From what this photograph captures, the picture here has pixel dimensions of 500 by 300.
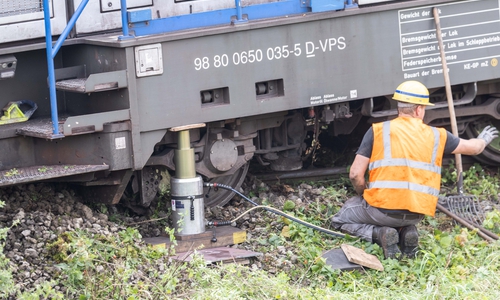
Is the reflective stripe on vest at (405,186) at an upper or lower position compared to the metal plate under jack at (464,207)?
upper

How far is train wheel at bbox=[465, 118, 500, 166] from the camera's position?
856cm

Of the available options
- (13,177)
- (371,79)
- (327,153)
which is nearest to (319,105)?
(371,79)

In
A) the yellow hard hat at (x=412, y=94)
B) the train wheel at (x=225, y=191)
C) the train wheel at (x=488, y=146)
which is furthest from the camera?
the train wheel at (x=488, y=146)

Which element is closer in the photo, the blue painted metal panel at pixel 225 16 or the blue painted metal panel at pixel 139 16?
the blue painted metal panel at pixel 139 16

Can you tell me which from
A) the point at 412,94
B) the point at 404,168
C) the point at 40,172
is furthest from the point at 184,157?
the point at 412,94

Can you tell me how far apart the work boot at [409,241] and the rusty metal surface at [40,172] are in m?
2.30

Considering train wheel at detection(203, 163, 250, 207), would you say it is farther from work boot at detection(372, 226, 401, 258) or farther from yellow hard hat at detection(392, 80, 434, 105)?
yellow hard hat at detection(392, 80, 434, 105)

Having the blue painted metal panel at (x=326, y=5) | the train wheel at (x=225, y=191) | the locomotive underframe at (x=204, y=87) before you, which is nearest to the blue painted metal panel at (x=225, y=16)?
the blue painted metal panel at (x=326, y=5)

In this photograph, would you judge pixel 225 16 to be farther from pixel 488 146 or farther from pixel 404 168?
pixel 488 146

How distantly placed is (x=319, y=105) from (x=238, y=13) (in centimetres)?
115

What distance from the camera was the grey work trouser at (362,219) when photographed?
21.8 feet

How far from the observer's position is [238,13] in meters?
6.83

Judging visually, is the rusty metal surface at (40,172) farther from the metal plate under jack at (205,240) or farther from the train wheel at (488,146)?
the train wheel at (488,146)

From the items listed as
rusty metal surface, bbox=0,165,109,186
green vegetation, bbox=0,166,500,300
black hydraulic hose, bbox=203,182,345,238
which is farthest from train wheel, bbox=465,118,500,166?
rusty metal surface, bbox=0,165,109,186
